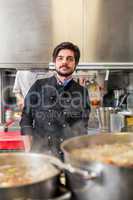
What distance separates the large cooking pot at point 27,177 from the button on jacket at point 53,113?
124 cm

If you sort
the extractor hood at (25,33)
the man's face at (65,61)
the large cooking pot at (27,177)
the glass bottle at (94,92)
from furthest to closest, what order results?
the glass bottle at (94,92), the extractor hood at (25,33), the man's face at (65,61), the large cooking pot at (27,177)

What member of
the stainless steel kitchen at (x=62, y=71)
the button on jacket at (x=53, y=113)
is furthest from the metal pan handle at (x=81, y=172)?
the button on jacket at (x=53, y=113)

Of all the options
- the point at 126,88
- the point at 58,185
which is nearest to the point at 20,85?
the point at 126,88

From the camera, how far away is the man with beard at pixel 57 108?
7.42ft

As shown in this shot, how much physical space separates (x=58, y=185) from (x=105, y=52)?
89.3 inches

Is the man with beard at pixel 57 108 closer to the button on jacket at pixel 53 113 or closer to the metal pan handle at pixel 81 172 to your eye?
the button on jacket at pixel 53 113

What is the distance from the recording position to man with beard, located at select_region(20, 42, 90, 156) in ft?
7.42

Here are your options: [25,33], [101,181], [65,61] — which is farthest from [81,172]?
[25,33]

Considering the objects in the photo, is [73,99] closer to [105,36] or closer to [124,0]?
[105,36]

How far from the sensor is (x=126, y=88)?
A: 3.34 m

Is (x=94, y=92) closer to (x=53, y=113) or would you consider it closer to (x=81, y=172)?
(x=53, y=113)

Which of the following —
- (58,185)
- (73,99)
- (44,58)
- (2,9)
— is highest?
(2,9)

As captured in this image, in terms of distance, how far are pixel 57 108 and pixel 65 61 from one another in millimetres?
316

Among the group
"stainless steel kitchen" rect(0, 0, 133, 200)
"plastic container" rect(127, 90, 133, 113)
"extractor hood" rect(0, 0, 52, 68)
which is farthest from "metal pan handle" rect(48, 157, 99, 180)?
"plastic container" rect(127, 90, 133, 113)
